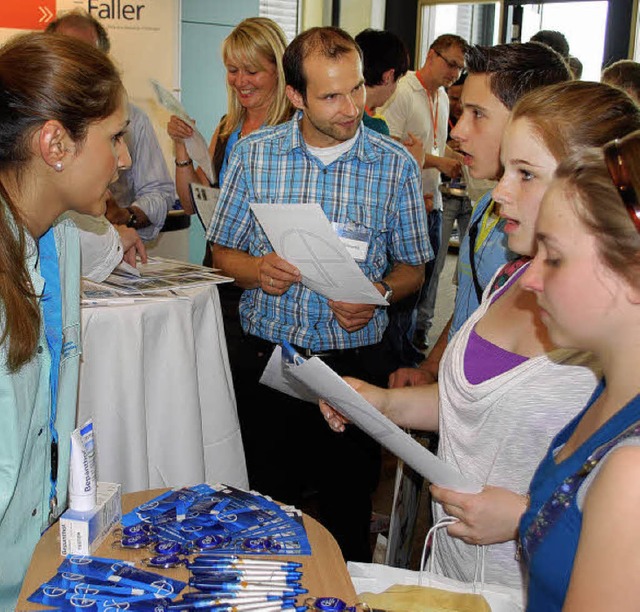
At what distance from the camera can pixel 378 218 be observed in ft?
8.70

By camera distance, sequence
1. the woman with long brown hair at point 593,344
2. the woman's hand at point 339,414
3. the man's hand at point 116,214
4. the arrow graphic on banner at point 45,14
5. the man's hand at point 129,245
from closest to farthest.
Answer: the woman with long brown hair at point 593,344 → the woman's hand at point 339,414 → the man's hand at point 129,245 → the man's hand at point 116,214 → the arrow graphic on banner at point 45,14

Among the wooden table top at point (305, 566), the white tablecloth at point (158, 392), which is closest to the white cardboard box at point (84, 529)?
the wooden table top at point (305, 566)

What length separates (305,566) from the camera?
134cm

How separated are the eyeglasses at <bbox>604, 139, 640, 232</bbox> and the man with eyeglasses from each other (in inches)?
163

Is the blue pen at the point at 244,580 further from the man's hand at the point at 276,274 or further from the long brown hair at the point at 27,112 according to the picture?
the man's hand at the point at 276,274

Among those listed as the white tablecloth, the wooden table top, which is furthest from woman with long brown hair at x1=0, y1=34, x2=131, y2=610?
the white tablecloth

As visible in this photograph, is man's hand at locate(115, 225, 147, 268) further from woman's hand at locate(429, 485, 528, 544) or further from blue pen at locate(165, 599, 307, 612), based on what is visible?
blue pen at locate(165, 599, 307, 612)

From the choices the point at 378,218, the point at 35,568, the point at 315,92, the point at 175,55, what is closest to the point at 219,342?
the point at 378,218

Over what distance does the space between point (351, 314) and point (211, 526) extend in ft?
3.87

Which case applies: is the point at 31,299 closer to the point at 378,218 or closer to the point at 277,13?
the point at 378,218

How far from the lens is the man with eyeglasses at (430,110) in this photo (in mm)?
5316

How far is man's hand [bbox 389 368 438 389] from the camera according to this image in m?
2.26

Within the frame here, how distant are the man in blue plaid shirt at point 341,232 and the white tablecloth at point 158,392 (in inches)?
5.9

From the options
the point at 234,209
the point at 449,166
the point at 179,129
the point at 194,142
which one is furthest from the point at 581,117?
the point at 449,166
